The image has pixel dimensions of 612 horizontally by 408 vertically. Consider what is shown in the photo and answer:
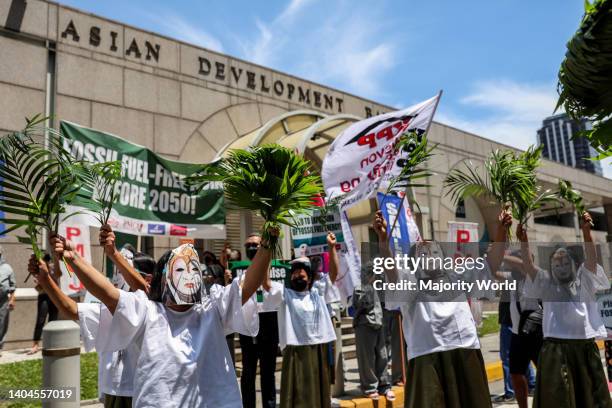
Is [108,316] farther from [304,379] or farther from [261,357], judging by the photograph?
[261,357]

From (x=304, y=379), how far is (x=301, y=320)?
24.7 inches

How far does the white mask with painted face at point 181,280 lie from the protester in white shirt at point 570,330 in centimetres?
293

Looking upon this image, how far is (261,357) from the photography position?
6469 mm

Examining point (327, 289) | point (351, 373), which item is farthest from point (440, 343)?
point (351, 373)

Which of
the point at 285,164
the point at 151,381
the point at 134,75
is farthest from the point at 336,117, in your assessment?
the point at 151,381

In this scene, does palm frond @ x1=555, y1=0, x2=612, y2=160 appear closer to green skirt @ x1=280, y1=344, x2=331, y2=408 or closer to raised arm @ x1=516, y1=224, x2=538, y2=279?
raised arm @ x1=516, y1=224, x2=538, y2=279

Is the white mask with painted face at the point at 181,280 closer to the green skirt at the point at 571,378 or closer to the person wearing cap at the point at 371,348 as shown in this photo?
the green skirt at the point at 571,378

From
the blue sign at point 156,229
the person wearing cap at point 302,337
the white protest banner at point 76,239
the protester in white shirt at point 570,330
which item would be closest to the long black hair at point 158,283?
the person wearing cap at point 302,337

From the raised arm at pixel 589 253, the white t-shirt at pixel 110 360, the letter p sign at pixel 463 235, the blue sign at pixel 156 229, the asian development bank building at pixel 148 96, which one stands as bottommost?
the white t-shirt at pixel 110 360

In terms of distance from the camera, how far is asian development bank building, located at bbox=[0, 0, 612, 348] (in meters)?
10.5

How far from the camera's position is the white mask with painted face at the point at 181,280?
3.14m

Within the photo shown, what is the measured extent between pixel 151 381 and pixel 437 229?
17200mm

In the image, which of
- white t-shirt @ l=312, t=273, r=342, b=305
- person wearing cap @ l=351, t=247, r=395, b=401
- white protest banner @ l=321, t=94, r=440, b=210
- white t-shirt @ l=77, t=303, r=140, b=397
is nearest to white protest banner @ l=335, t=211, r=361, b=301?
person wearing cap @ l=351, t=247, r=395, b=401

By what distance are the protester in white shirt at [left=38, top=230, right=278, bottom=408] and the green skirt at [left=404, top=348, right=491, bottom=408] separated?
185 cm
